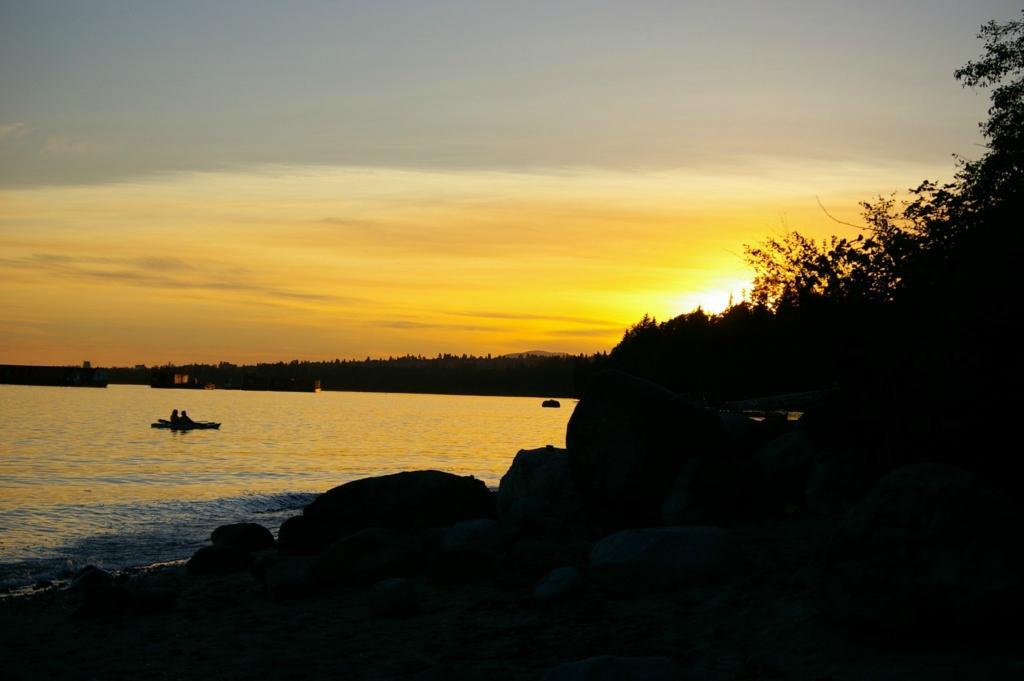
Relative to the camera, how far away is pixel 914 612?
25.2 feet

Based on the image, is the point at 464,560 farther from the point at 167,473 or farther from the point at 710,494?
the point at 167,473

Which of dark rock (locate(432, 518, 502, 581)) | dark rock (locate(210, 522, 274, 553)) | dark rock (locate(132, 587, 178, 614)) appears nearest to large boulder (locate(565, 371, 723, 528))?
dark rock (locate(432, 518, 502, 581))

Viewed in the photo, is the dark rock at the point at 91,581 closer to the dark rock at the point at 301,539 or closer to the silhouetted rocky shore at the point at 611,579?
the silhouetted rocky shore at the point at 611,579

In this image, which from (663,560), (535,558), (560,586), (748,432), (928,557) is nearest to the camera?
(928,557)

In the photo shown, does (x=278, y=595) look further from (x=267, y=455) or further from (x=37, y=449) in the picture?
(x=37, y=449)

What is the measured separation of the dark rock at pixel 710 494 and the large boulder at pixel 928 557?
218 inches

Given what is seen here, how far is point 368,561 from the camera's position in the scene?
550 inches

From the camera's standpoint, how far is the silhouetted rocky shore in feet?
25.3

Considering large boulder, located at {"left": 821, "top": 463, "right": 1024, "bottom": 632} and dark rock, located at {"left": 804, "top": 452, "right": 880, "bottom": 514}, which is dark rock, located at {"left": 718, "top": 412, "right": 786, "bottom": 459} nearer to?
dark rock, located at {"left": 804, "top": 452, "right": 880, "bottom": 514}

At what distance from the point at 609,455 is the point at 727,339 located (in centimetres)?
6963

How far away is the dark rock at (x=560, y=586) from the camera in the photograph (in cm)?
1122

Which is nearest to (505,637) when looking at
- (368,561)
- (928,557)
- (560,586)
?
(560,586)

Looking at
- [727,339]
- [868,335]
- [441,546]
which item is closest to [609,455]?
[441,546]

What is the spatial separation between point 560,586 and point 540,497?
16.8 feet
